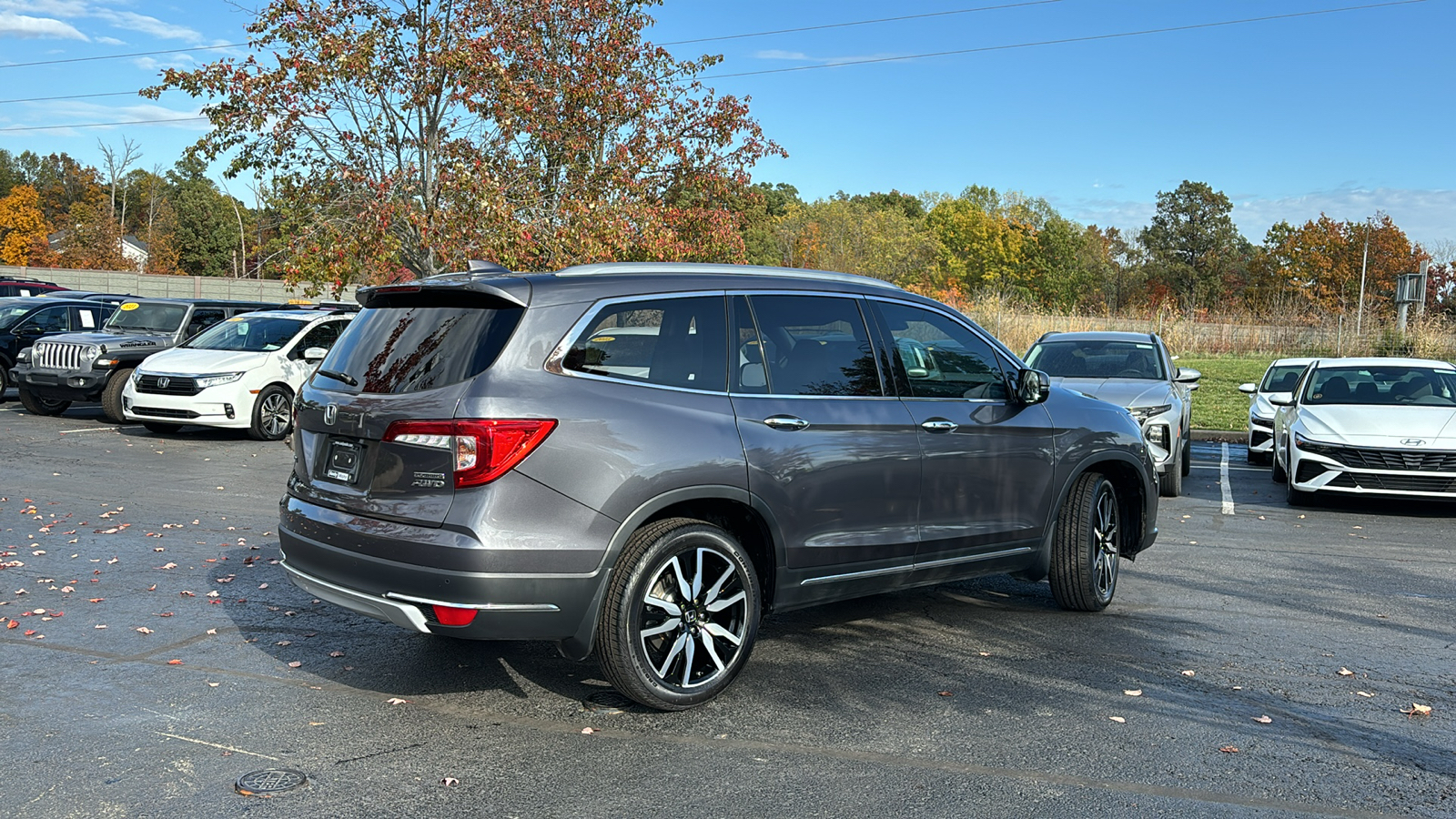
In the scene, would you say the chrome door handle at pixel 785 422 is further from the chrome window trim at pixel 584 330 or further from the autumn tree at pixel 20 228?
the autumn tree at pixel 20 228

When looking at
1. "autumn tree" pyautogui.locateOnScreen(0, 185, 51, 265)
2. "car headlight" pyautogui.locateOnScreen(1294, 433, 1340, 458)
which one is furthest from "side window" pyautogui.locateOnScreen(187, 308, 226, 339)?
"autumn tree" pyautogui.locateOnScreen(0, 185, 51, 265)

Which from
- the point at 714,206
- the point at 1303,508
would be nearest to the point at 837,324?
the point at 1303,508

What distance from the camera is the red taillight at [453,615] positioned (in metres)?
4.46

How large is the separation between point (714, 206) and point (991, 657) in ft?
69.9

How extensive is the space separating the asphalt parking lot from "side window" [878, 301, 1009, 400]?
4.24 ft

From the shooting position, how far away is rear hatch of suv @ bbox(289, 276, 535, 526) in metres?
4.46

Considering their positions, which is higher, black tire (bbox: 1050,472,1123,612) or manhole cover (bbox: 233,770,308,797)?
black tire (bbox: 1050,472,1123,612)

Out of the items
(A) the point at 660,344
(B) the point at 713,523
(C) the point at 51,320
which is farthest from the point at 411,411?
(C) the point at 51,320

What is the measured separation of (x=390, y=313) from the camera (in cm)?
519

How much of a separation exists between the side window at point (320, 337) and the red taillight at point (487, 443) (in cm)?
1251

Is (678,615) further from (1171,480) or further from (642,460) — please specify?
(1171,480)

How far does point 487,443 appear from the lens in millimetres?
4434

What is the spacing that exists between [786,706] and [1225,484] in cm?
991

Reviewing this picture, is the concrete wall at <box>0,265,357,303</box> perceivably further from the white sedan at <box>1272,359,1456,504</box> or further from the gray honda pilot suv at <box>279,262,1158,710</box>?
the gray honda pilot suv at <box>279,262,1158,710</box>
